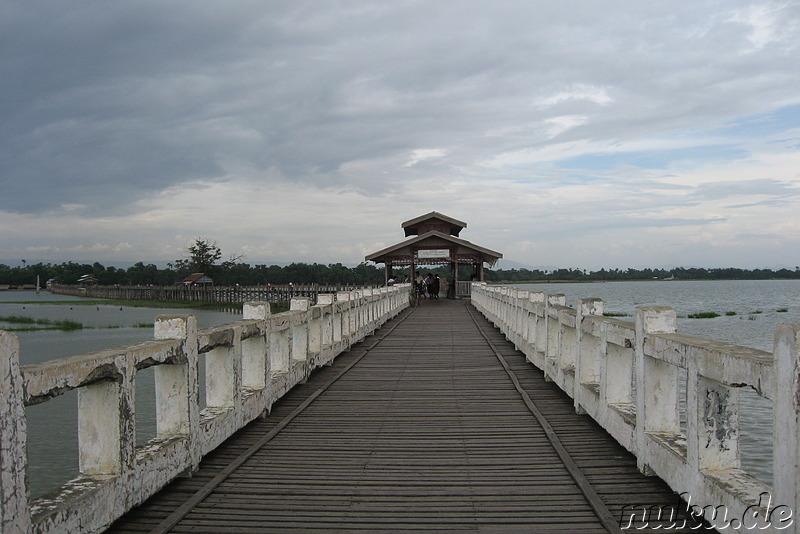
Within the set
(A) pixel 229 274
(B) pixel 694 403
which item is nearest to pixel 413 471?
(B) pixel 694 403

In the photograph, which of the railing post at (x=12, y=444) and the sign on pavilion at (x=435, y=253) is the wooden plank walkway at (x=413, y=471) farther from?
the sign on pavilion at (x=435, y=253)

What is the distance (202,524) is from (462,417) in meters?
3.11

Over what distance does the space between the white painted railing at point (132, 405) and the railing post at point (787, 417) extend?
3200mm

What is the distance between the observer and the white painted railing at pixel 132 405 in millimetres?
2721

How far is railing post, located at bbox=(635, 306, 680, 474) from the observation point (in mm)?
4262

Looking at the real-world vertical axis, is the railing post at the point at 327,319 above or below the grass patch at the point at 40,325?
above

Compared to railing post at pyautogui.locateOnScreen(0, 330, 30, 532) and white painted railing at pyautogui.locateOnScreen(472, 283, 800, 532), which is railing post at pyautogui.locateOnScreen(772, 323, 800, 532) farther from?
railing post at pyautogui.locateOnScreen(0, 330, 30, 532)

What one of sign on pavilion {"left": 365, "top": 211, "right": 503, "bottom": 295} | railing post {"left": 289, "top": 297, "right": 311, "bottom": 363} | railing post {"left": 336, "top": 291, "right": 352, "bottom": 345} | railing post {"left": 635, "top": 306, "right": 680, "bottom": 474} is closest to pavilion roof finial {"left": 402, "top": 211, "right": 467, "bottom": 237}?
sign on pavilion {"left": 365, "top": 211, "right": 503, "bottom": 295}

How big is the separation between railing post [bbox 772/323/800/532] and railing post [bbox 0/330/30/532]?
10.4 feet

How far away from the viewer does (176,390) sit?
4.44 metres

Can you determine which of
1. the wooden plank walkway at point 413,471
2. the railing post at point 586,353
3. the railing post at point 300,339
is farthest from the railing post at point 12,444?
the railing post at point 300,339

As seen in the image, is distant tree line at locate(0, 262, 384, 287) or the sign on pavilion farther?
distant tree line at locate(0, 262, 384, 287)

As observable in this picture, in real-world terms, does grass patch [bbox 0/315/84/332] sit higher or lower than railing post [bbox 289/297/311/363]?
lower

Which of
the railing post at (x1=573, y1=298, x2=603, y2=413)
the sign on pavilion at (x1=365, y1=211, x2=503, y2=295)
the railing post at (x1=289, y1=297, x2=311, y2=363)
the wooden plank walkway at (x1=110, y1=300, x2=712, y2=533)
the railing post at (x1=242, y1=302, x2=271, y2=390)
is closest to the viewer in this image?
the wooden plank walkway at (x1=110, y1=300, x2=712, y2=533)
